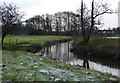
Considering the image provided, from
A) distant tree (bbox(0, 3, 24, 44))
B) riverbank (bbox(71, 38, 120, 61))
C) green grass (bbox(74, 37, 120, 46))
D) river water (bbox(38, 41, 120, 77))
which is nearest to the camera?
river water (bbox(38, 41, 120, 77))

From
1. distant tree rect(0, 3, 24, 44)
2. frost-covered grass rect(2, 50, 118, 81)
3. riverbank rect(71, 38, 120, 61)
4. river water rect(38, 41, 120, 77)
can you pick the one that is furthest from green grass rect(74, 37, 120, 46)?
distant tree rect(0, 3, 24, 44)

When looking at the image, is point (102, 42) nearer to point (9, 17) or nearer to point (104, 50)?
point (104, 50)

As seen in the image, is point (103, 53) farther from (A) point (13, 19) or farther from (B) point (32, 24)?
(B) point (32, 24)

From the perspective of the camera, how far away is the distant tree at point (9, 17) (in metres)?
15.0

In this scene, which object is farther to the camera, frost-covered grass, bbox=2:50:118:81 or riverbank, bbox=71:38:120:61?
riverbank, bbox=71:38:120:61

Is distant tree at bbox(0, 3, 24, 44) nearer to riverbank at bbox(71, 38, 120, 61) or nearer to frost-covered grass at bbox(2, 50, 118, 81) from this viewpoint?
frost-covered grass at bbox(2, 50, 118, 81)

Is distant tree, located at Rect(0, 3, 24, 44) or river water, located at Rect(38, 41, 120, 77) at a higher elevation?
distant tree, located at Rect(0, 3, 24, 44)

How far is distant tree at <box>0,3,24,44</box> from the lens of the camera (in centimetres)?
1496

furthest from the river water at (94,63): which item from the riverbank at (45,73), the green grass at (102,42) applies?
the green grass at (102,42)

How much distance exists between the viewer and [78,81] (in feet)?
16.1

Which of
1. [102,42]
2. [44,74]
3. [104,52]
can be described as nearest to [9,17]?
[44,74]

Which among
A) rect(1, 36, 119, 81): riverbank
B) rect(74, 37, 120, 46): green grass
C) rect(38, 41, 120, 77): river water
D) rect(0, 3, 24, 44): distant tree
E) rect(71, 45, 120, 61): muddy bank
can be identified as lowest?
rect(38, 41, 120, 77): river water

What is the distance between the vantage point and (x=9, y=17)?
15188 millimetres

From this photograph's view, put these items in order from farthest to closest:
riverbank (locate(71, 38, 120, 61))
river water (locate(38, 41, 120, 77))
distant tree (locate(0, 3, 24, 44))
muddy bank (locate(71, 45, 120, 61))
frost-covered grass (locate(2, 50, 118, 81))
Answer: distant tree (locate(0, 3, 24, 44)), riverbank (locate(71, 38, 120, 61)), muddy bank (locate(71, 45, 120, 61)), river water (locate(38, 41, 120, 77)), frost-covered grass (locate(2, 50, 118, 81))
